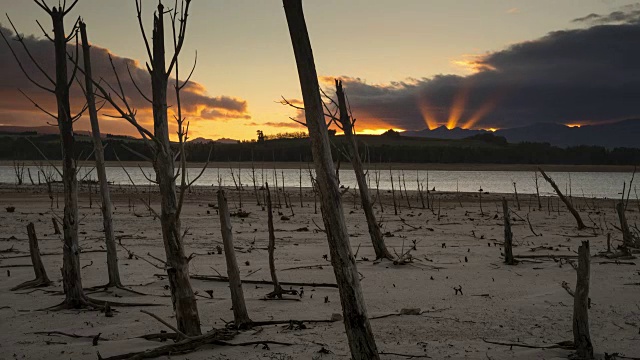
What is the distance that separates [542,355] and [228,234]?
3233mm

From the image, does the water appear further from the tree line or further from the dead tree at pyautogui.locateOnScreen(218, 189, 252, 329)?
the dead tree at pyautogui.locateOnScreen(218, 189, 252, 329)

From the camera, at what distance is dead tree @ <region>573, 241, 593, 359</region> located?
4.77 metres

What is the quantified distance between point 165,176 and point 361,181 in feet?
19.5

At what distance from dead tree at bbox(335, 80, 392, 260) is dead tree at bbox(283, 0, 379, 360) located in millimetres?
6136

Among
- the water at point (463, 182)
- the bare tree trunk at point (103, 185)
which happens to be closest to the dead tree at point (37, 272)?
the bare tree trunk at point (103, 185)

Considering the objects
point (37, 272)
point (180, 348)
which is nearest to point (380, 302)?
point (180, 348)

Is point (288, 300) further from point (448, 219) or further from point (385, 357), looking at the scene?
point (448, 219)

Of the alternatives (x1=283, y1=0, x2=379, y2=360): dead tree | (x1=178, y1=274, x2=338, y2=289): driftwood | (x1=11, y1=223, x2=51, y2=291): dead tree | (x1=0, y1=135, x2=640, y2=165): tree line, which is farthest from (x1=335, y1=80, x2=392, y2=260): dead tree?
(x1=0, y1=135, x2=640, y2=165): tree line

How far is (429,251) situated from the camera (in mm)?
11641

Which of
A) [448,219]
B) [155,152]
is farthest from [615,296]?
[448,219]

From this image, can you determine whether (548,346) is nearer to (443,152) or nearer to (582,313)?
(582,313)

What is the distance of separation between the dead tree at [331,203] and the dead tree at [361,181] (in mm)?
6136

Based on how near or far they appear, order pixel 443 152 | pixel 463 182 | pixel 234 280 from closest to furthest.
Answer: pixel 234 280 → pixel 463 182 → pixel 443 152

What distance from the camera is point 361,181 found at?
10.3 m
